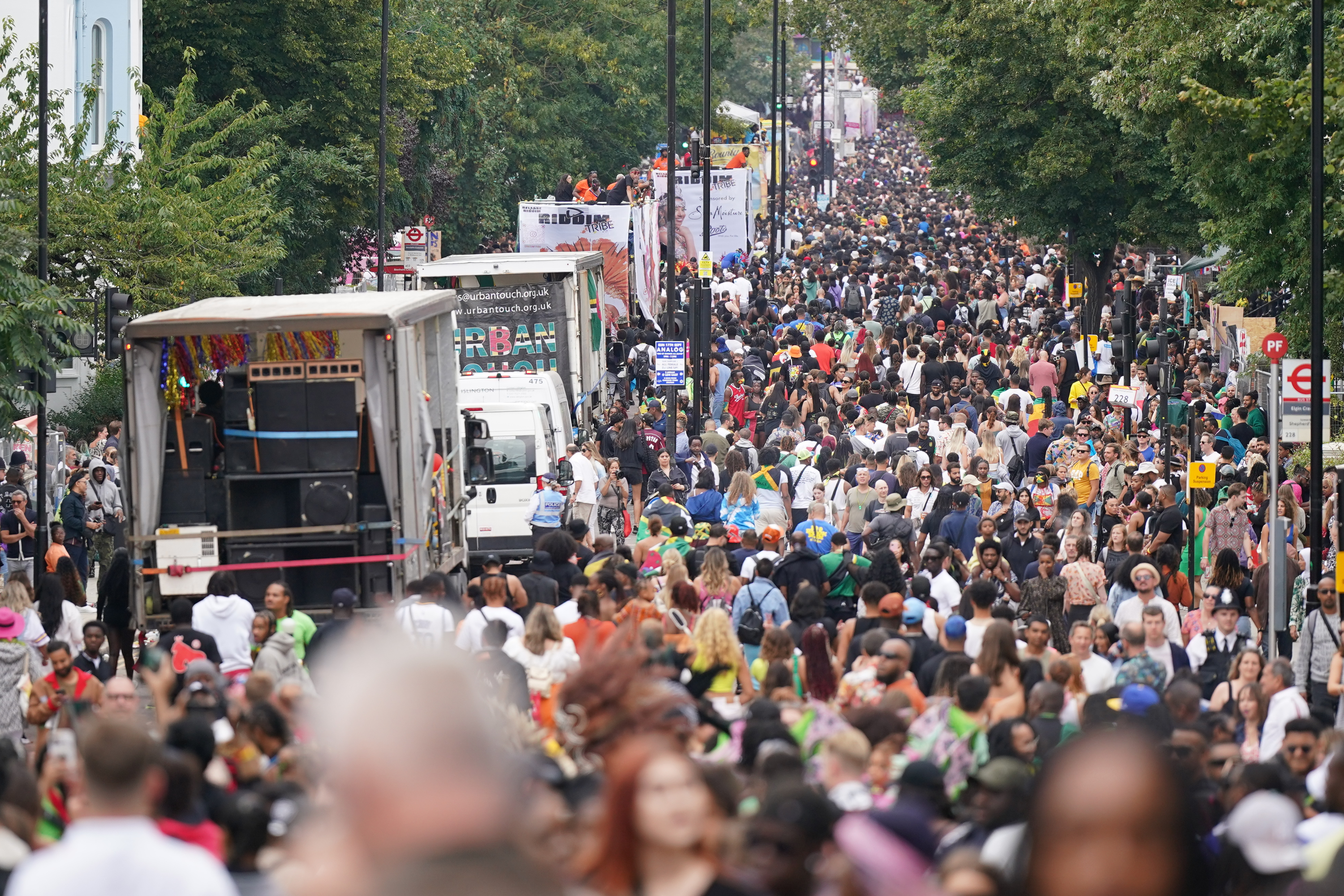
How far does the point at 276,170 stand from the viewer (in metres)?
35.6

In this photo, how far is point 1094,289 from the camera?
38.1 metres

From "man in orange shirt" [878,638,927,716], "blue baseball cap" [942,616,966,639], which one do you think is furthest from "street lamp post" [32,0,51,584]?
"man in orange shirt" [878,638,927,716]

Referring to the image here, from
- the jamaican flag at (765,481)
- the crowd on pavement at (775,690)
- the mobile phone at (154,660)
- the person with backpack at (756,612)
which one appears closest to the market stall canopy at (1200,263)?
the crowd on pavement at (775,690)

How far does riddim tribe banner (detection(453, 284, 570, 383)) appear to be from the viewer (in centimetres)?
2488

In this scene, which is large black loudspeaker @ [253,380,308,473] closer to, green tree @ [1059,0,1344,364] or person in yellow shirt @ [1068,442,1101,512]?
person in yellow shirt @ [1068,442,1101,512]

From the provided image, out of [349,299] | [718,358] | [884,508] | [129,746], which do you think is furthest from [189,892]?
[718,358]

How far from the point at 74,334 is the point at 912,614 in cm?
1096

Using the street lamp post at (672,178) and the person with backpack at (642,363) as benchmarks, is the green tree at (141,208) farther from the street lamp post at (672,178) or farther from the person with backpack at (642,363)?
the person with backpack at (642,363)

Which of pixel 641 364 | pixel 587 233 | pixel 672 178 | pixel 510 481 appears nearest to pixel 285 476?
pixel 510 481

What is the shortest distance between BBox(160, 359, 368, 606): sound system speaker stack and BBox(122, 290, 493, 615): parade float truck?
0.01m

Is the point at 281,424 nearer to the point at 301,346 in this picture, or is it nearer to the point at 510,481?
the point at 301,346

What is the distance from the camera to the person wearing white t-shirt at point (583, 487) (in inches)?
807

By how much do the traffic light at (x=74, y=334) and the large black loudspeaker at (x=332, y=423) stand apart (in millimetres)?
3838

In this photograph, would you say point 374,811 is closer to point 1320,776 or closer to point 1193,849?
point 1193,849
